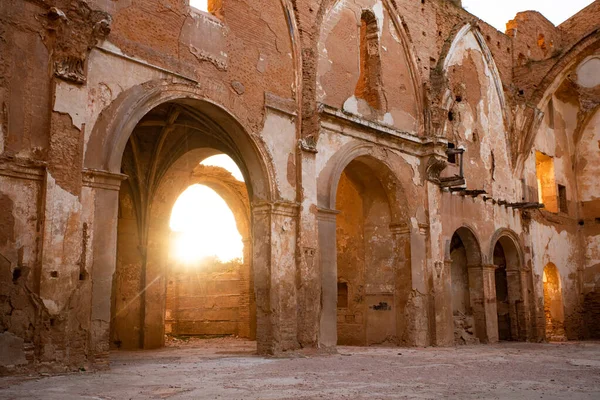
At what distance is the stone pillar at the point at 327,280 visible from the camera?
1124cm

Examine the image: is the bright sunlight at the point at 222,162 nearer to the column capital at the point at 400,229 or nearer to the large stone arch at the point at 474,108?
the column capital at the point at 400,229

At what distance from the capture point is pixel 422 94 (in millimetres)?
14859

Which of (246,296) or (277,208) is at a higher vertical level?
(277,208)

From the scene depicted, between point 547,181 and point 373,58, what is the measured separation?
9.59 metres

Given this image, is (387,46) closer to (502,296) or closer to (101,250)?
(502,296)

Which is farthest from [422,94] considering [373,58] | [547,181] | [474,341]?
[547,181]

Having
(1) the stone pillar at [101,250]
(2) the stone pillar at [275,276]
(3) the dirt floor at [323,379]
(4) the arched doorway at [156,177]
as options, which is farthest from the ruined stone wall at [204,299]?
(1) the stone pillar at [101,250]

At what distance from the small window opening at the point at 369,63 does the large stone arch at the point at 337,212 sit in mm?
Answer: 1303

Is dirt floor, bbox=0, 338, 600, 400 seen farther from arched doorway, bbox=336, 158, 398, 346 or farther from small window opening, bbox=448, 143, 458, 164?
small window opening, bbox=448, 143, 458, 164

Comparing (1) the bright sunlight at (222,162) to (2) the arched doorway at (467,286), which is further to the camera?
(1) the bright sunlight at (222,162)

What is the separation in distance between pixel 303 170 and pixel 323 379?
4.91m

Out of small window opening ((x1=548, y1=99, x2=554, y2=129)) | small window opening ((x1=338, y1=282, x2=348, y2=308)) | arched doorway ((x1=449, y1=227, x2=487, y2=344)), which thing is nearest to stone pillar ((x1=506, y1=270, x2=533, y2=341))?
arched doorway ((x1=449, y1=227, x2=487, y2=344))

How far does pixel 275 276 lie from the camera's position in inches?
419

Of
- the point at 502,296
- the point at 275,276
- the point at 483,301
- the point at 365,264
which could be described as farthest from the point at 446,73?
the point at 275,276
